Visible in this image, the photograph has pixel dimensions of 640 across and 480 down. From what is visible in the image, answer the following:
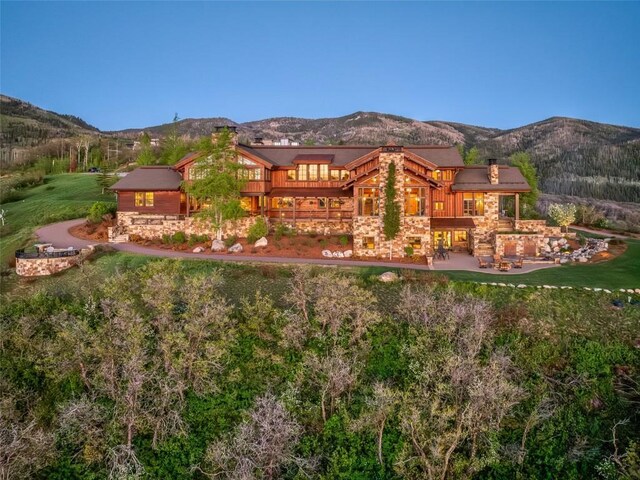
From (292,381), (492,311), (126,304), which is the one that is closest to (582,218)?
(492,311)

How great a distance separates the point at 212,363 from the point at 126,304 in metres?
4.29

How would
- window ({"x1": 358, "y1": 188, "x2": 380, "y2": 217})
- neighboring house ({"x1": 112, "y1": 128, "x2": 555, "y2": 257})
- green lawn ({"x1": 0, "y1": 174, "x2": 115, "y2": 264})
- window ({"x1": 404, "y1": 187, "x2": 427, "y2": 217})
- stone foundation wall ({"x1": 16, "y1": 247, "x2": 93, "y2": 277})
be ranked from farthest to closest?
green lawn ({"x1": 0, "y1": 174, "x2": 115, "y2": 264}), window ({"x1": 358, "y1": 188, "x2": 380, "y2": 217}), window ({"x1": 404, "y1": 187, "x2": 427, "y2": 217}), neighboring house ({"x1": 112, "y1": 128, "x2": 555, "y2": 257}), stone foundation wall ({"x1": 16, "y1": 247, "x2": 93, "y2": 277})

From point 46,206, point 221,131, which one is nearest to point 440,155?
point 221,131

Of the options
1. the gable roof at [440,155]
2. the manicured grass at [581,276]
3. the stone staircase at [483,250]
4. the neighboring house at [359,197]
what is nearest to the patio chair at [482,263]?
the manicured grass at [581,276]

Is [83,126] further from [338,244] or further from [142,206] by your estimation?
[338,244]

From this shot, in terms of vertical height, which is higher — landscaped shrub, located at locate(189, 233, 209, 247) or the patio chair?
landscaped shrub, located at locate(189, 233, 209, 247)

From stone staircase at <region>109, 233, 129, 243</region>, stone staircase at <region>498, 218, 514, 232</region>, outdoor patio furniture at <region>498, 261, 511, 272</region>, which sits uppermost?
stone staircase at <region>498, 218, 514, 232</region>

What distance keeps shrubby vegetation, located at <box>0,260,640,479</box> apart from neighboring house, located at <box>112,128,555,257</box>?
1060 centimetres

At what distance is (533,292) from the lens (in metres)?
19.7

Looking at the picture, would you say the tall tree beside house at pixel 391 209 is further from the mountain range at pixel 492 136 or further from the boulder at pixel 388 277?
the mountain range at pixel 492 136

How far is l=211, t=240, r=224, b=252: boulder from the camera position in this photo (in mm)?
29458

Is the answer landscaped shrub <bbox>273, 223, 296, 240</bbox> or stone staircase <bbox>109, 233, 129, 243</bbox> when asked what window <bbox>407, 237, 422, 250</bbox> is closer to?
landscaped shrub <bbox>273, 223, 296, 240</bbox>

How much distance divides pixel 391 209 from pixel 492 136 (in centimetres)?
9209

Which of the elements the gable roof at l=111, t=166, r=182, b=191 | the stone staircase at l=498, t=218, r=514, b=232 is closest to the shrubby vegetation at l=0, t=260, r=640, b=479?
the stone staircase at l=498, t=218, r=514, b=232
